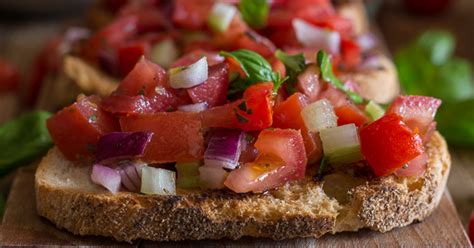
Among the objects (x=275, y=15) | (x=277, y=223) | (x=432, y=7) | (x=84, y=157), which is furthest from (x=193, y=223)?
(x=432, y=7)

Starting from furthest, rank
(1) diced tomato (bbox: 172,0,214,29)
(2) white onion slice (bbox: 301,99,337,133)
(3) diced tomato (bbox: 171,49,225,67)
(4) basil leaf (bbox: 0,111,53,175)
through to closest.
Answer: (1) diced tomato (bbox: 172,0,214,29), (4) basil leaf (bbox: 0,111,53,175), (3) diced tomato (bbox: 171,49,225,67), (2) white onion slice (bbox: 301,99,337,133)

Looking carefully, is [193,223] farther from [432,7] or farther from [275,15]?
[432,7]

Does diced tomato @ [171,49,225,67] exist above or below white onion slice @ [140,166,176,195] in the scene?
above

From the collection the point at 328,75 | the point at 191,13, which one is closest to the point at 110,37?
the point at 191,13

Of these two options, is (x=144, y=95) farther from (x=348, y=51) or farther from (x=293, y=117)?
(x=348, y=51)

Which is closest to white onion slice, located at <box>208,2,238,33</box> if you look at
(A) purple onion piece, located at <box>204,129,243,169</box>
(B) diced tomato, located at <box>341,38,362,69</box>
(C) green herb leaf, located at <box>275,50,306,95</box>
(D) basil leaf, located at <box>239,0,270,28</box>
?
(D) basil leaf, located at <box>239,0,270,28</box>

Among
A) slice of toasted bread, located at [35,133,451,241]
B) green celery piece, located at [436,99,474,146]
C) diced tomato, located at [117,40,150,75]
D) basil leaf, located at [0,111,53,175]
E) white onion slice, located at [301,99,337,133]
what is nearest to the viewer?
slice of toasted bread, located at [35,133,451,241]

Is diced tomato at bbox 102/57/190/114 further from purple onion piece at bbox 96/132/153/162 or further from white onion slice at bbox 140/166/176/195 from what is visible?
white onion slice at bbox 140/166/176/195
